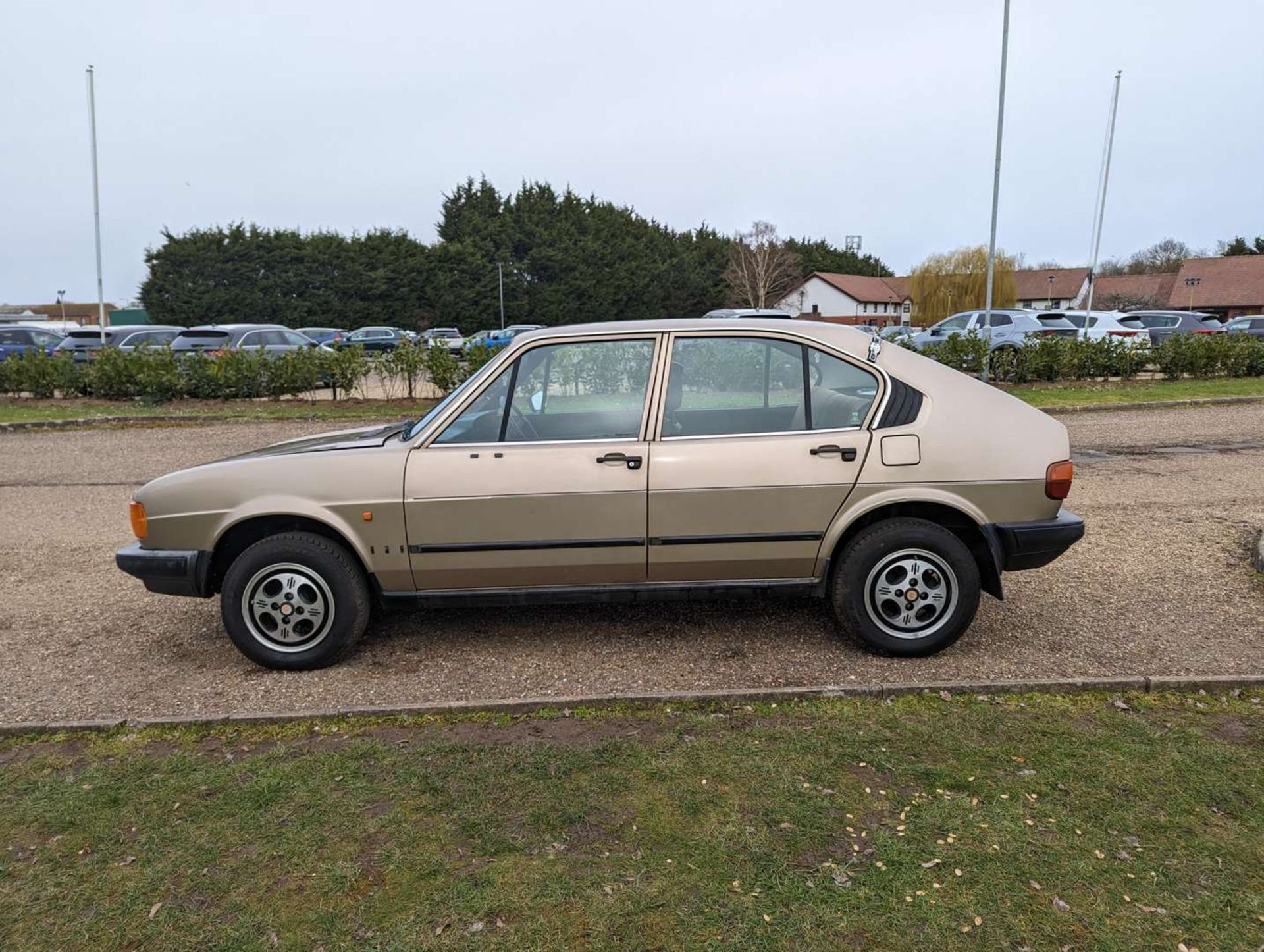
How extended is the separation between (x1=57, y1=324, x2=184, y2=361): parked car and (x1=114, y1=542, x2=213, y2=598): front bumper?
19.2 m

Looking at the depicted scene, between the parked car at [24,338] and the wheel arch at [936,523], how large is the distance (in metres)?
24.3

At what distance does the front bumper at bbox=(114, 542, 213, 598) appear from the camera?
4.52 m

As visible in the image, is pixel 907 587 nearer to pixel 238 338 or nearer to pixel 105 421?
pixel 105 421

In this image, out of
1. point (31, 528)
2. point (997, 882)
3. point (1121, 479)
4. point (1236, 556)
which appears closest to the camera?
point (997, 882)

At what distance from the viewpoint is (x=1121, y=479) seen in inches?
375

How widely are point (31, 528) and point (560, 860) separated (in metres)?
7.34

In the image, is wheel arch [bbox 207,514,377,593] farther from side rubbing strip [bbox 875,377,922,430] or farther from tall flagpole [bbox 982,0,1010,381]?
tall flagpole [bbox 982,0,1010,381]

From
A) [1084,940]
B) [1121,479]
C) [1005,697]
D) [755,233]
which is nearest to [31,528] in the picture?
[1005,697]

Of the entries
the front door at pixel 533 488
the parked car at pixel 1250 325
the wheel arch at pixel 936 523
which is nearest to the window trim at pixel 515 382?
the front door at pixel 533 488

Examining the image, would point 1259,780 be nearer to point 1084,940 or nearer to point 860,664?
point 1084,940

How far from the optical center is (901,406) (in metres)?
A: 4.57

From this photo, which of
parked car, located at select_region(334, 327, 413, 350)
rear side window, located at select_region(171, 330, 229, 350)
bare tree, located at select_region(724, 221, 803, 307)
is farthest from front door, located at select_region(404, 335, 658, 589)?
bare tree, located at select_region(724, 221, 803, 307)

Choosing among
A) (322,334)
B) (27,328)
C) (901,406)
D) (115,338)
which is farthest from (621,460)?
(322,334)

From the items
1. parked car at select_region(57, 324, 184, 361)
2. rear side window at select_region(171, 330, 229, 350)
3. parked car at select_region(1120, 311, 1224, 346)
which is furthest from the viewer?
parked car at select_region(1120, 311, 1224, 346)
